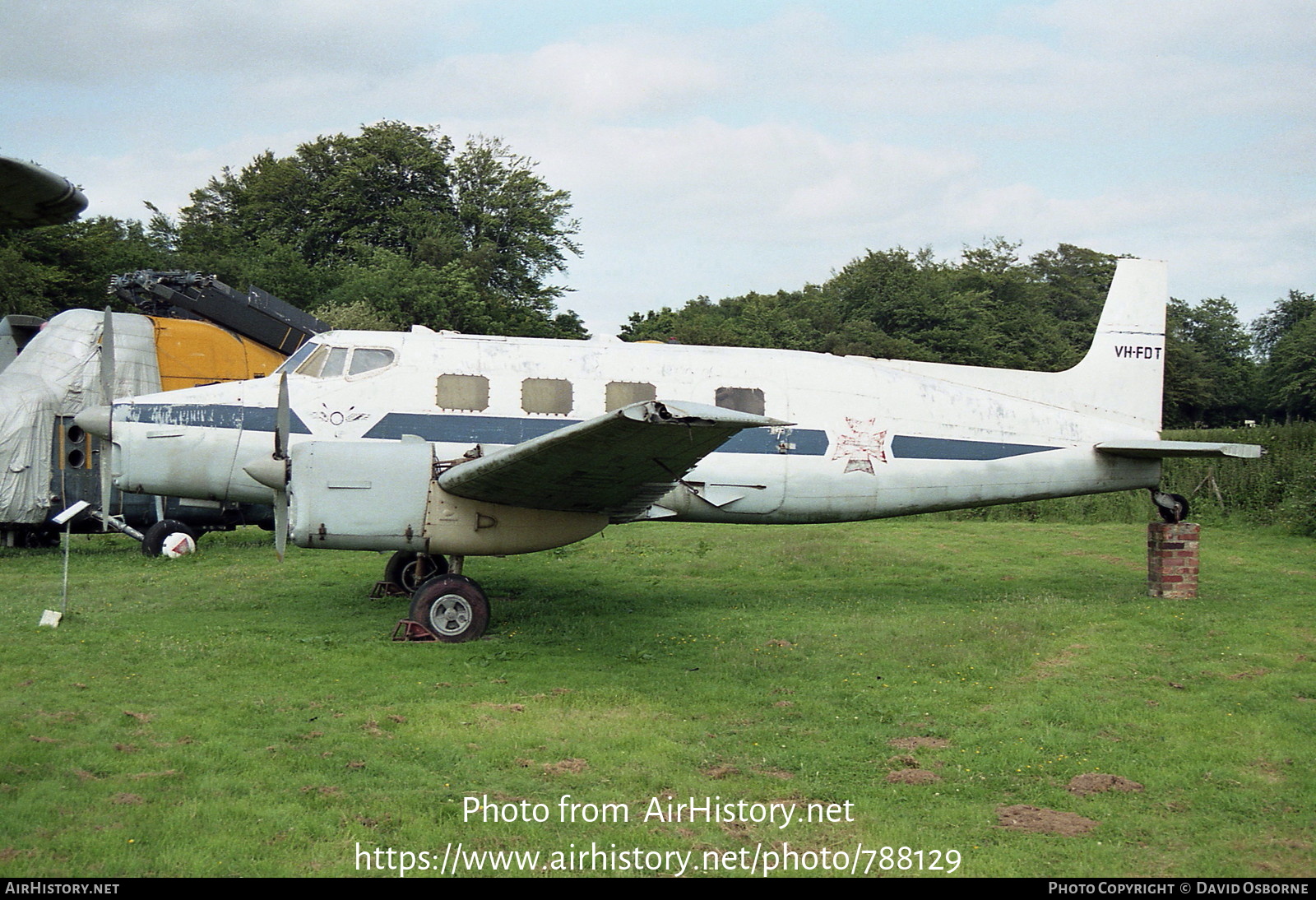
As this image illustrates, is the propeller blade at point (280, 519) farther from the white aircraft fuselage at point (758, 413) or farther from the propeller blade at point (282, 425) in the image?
the white aircraft fuselage at point (758, 413)

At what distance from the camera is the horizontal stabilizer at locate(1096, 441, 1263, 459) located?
13164mm

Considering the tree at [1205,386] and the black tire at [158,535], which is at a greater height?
the tree at [1205,386]

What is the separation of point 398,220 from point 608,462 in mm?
48050

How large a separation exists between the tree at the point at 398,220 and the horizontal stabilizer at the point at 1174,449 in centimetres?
3433

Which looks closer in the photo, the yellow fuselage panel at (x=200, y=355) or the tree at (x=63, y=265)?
the yellow fuselage panel at (x=200, y=355)

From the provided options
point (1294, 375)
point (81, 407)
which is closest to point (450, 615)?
point (81, 407)

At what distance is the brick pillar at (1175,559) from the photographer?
45.5ft

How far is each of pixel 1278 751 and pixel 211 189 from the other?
2654 inches

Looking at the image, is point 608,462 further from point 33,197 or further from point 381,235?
point 381,235

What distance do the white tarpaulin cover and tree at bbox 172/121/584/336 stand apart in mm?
26693

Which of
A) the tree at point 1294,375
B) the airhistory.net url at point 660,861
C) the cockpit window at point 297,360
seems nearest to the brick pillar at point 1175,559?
the airhistory.net url at point 660,861

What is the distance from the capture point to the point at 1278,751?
774 centimetres

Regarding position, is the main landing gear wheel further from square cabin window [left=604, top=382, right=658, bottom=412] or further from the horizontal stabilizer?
the horizontal stabilizer

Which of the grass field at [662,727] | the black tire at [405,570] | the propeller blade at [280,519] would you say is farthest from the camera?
the black tire at [405,570]
